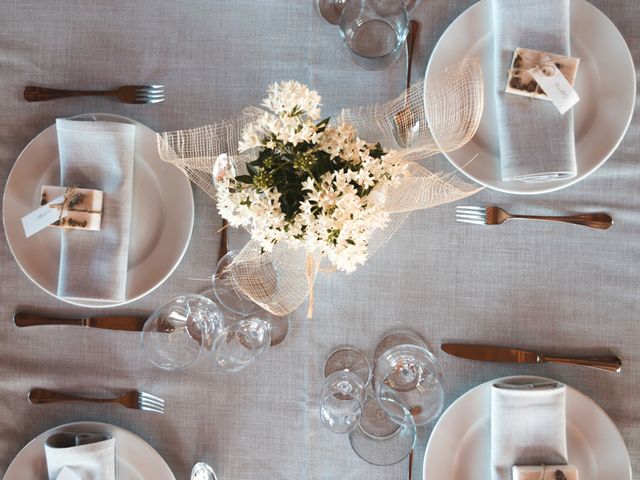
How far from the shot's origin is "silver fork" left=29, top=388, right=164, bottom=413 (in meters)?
1.20

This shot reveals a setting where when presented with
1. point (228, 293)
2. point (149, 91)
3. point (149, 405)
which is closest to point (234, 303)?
point (228, 293)

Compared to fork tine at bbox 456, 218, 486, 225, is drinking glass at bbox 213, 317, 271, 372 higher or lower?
lower

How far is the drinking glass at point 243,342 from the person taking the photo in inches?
45.6

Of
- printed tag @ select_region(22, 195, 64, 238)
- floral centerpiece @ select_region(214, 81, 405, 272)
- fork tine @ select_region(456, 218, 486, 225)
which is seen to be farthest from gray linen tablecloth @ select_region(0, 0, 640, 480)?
floral centerpiece @ select_region(214, 81, 405, 272)

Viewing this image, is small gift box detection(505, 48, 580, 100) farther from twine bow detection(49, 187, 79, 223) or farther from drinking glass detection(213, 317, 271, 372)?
twine bow detection(49, 187, 79, 223)

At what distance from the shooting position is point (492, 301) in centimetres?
116

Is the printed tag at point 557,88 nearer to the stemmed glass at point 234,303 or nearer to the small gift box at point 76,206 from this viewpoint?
the stemmed glass at point 234,303

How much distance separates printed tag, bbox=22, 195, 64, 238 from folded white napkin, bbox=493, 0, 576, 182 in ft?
2.98

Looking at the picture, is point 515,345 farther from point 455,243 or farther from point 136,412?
point 136,412

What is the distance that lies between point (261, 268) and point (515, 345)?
1.82 feet

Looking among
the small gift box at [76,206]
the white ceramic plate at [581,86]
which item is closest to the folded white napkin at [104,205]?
the small gift box at [76,206]

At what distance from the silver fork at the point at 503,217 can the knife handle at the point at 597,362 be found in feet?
0.88

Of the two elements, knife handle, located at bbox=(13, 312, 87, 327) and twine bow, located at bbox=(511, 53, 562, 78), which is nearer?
twine bow, located at bbox=(511, 53, 562, 78)

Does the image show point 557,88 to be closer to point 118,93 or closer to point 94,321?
point 118,93
